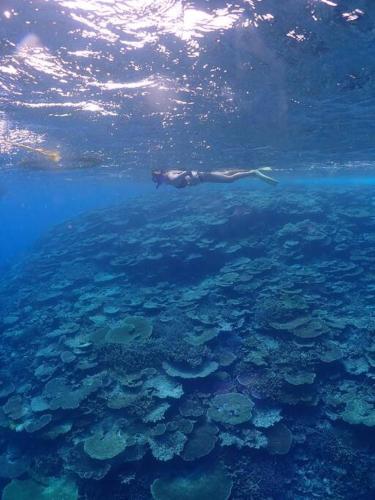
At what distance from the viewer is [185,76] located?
40.0ft

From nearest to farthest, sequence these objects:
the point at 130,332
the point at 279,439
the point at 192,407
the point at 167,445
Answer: the point at 167,445, the point at 279,439, the point at 192,407, the point at 130,332

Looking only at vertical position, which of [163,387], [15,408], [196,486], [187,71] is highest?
[187,71]


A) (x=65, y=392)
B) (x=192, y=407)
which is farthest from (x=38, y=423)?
(x=192, y=407)

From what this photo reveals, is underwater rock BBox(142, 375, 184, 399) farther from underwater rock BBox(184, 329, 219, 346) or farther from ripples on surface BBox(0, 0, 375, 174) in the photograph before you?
ripples on surface BBox(0, 0, 375, 174)

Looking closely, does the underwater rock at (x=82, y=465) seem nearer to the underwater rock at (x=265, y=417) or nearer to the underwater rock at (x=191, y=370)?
the underwater rock at (x=191, y=370)

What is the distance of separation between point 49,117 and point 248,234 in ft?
41.0

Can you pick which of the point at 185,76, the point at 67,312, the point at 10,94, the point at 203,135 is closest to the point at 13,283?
the point at 67,312

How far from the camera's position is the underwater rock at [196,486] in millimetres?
6465

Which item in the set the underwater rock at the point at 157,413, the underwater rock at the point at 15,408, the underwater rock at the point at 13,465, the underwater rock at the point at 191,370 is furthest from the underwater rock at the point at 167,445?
the underwater rock at the point at 15,408

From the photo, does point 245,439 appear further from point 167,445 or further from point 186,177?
point 186,177

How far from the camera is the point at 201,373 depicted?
931 centimetres

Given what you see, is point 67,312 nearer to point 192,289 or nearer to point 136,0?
point 192,289

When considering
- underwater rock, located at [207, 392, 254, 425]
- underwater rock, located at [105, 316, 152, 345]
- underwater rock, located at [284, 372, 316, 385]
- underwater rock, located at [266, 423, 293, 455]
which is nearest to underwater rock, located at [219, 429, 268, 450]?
underwater rock, located at [266, 423, 293, 455]

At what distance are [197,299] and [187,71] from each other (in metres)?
8.64
